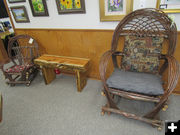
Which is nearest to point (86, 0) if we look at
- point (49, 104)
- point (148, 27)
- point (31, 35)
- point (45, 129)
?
point (148, 27)

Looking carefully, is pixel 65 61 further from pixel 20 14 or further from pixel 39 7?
pixel 20 14

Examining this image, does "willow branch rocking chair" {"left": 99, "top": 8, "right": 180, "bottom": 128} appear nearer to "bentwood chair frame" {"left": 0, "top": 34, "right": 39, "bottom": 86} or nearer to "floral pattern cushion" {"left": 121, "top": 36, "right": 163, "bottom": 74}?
"floral pattern cushion" {"left": 121, "top": 36, "right": 163, "bottom": 74}

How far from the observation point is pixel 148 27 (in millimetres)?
1475

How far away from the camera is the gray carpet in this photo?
4.43 feet

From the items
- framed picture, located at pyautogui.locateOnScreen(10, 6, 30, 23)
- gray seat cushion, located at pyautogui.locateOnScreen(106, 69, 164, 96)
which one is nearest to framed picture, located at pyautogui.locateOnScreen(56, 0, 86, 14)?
framed picture, located at pyautogui.locateOnScreen(10, 6, 30, 23)

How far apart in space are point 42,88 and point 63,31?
1.03 m

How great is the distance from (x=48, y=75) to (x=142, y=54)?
1.55 meters

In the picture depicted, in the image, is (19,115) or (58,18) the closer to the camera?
(19,115)

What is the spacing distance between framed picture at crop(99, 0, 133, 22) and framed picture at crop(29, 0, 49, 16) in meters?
0.93

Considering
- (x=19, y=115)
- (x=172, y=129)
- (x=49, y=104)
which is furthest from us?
(x=49, y=104)

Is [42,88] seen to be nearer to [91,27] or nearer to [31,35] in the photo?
[31,35]

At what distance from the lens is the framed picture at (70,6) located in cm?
172

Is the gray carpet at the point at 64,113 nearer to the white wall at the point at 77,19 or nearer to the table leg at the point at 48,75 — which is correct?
the table leg at the point at 48,75

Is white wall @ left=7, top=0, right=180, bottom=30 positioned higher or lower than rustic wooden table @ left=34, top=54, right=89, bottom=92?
higher
